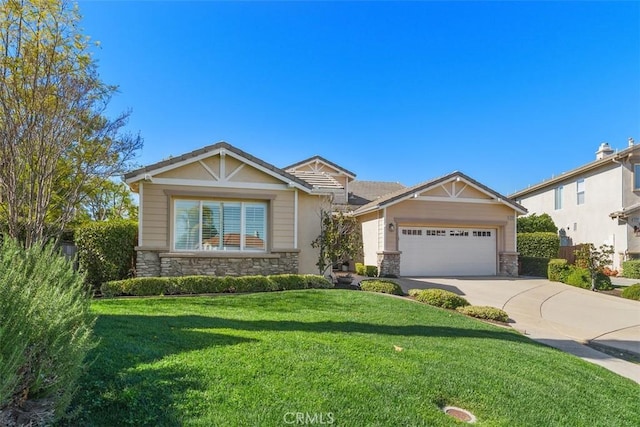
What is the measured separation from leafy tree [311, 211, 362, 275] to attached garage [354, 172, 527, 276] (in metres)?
4.06

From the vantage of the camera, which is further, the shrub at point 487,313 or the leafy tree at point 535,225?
the leafy tree at point 535,225

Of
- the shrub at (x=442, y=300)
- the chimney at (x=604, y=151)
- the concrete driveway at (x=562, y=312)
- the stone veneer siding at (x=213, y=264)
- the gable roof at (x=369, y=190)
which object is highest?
the chimney at (x=604, y=151)

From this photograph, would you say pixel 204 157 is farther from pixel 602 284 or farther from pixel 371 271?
pixel 602 284

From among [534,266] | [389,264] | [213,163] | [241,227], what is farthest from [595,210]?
[213,163]

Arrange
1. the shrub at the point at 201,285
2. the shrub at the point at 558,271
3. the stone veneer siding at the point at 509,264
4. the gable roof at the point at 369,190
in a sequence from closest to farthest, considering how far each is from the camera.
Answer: the shrub at the point at 201,285 → the shrub at the point at 558,271 → the stone veneer siding at the point at 509,264 → the gable roof at the point at 369,190

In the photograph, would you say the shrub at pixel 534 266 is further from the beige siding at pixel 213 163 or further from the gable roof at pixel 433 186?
the beige siding at pixel 213 163

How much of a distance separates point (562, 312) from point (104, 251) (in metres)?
13.6

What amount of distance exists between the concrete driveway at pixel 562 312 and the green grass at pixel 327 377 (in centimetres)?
121

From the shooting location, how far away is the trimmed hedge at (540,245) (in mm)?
19609

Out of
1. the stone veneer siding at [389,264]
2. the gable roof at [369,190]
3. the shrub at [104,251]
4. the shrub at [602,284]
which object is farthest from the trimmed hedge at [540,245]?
the shrub at [104,251]

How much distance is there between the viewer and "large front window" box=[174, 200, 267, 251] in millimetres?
12609

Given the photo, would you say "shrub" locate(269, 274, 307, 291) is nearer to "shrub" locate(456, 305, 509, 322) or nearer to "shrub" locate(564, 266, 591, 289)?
"shrub" locate(456, 305, 509, 322)

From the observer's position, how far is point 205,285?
11.0 m

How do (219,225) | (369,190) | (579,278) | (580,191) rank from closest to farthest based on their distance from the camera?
(219,225), (579,278), (580,191), (369,190)
